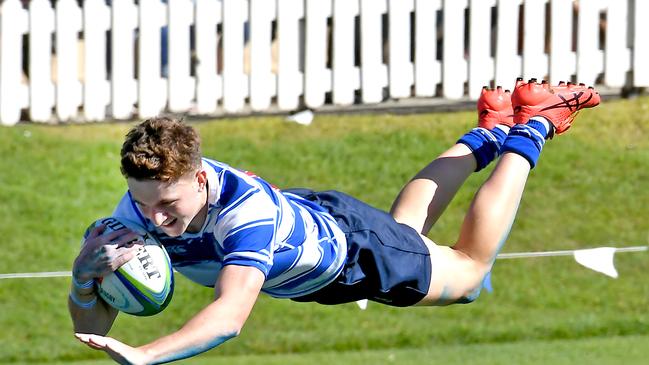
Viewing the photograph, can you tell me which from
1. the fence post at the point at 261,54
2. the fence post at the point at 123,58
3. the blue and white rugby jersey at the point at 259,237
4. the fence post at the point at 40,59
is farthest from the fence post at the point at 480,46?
the blue and white rugby jersey at the point at 259,237

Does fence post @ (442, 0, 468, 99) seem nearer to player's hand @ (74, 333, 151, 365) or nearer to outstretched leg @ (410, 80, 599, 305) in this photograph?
outstretched leg @ (410, 80, 599, 305)

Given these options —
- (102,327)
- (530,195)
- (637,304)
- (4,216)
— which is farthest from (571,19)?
(102,327)

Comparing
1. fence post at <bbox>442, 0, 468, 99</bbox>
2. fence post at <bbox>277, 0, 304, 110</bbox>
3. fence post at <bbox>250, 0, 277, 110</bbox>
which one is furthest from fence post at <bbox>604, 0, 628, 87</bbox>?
fence post at <bbox>250, 0, 277, 110</bbox>

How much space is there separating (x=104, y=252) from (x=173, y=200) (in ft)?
1.36

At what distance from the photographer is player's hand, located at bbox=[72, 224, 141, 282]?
5270 mm

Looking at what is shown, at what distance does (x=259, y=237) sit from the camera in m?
5.11

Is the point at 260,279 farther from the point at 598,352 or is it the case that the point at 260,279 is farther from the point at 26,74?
the point at 26,74

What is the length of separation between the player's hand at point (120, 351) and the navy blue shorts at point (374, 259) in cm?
140

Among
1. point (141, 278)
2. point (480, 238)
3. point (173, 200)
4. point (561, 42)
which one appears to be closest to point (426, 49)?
point (561, 42)

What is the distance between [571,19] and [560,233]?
2.37m

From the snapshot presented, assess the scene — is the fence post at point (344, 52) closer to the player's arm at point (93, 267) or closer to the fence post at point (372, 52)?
the fence post at point (372, 52)

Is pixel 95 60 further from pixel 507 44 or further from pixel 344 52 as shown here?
pixel 507 44

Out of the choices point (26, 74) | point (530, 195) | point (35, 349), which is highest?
point (26, 74)

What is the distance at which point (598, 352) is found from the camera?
25.6ft
